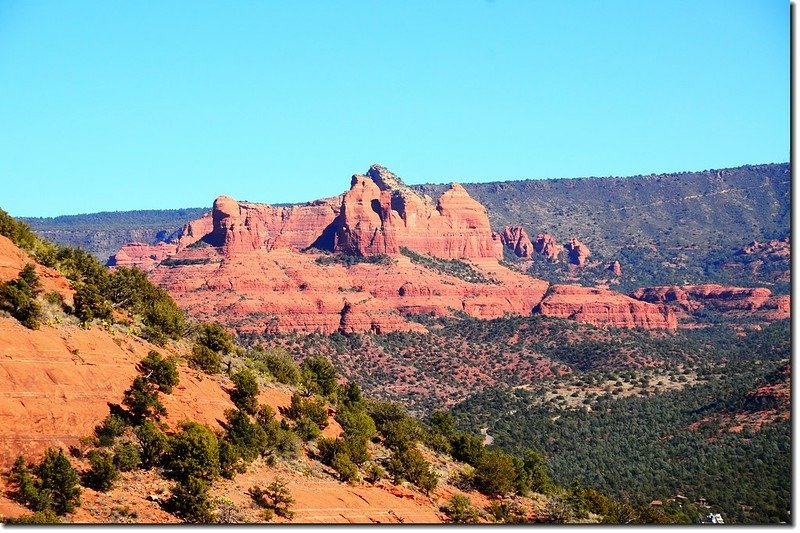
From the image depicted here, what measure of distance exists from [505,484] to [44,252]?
2215cm

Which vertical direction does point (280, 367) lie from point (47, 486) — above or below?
above

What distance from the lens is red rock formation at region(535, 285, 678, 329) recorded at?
556 ft

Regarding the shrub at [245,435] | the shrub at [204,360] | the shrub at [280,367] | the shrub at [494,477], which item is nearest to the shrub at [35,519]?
the shrub at [245,435]

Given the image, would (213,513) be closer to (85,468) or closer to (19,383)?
(85,468)

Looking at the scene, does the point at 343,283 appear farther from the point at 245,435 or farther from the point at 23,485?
the point at 23,485

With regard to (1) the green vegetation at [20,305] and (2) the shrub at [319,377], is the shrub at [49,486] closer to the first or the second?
(1) the green vegetation at [20,305]

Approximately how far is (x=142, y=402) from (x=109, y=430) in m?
1.99

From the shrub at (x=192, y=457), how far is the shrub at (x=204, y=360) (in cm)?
954

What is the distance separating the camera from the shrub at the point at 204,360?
4900cm

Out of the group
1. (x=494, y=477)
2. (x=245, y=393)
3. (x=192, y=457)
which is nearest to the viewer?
(x=192, y=457)

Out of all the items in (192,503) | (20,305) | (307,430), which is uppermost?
(20,305)

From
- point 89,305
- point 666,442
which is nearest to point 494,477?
point 89,305

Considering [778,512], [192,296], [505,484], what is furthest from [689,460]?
[192,296]

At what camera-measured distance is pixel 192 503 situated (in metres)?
36.2
